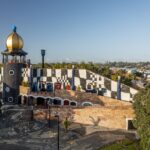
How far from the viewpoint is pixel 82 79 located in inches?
1521

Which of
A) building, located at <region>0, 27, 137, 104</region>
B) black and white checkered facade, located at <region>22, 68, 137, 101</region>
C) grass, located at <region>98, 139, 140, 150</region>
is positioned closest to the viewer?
grass, located at <region>98, 139, 140, 150</region>

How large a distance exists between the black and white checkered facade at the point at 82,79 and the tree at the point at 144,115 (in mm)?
13574

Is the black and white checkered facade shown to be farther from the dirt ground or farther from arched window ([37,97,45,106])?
the dirt ground

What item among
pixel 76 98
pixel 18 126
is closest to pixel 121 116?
pixel 76 98

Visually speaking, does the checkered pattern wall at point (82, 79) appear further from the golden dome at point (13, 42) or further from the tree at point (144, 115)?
the tree at point (144, 115)

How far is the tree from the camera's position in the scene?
2053cm

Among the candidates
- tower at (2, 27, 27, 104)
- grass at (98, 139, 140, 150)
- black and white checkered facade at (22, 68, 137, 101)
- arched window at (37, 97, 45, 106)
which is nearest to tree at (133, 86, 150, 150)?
grass at (98, 139, 140, 150)

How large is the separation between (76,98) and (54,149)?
12.0 meters

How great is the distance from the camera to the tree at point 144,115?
20531 millimetres

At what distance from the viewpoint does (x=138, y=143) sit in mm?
25922

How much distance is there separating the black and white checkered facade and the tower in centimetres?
99

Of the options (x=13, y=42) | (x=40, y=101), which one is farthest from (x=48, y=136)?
(x=13, y=42)

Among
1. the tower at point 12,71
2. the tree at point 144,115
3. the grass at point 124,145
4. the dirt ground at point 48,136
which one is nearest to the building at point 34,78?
the tower at point 12,71

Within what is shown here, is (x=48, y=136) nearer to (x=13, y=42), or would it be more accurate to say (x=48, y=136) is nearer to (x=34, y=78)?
(x=34, y=78)
